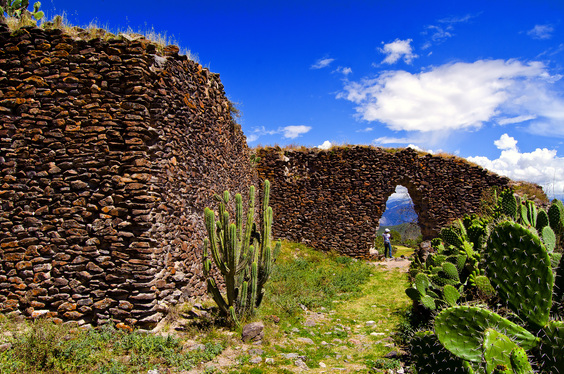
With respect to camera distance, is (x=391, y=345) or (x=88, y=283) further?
(x=391, y=345)

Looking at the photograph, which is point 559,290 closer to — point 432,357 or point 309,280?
point 432,357

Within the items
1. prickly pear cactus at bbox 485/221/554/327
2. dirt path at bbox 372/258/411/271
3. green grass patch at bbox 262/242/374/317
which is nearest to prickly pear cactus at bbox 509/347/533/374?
prickly pear cactus at bbox 485/221/554/327

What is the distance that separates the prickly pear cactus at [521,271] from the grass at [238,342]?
212cm

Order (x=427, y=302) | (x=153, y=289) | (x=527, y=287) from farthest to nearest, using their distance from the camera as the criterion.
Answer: (x=153, y=289) < (x=427, y=302) < (x=527, y=287)

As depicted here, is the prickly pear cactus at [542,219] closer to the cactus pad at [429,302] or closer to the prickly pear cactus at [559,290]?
the prickly pear cactus at [559,290]

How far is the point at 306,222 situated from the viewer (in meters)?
13.0

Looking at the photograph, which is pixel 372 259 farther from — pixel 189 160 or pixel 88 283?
pixel 88 283

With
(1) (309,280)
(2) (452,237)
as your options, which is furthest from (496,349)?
(1) (309,280)

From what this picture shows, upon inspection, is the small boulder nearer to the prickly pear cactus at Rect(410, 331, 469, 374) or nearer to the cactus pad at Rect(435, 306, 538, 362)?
the prickly pear cactus at Rect(410, 331, 469, 374)

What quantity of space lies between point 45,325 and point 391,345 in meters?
5.23

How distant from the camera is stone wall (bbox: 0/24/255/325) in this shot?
4.91m

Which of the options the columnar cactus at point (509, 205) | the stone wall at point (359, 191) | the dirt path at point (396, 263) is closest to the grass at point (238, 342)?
the columnar cactus at point (509, 205)

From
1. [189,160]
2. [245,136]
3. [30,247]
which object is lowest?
[30,247]

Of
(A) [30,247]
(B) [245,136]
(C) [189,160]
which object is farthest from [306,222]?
(A) [30,247]
